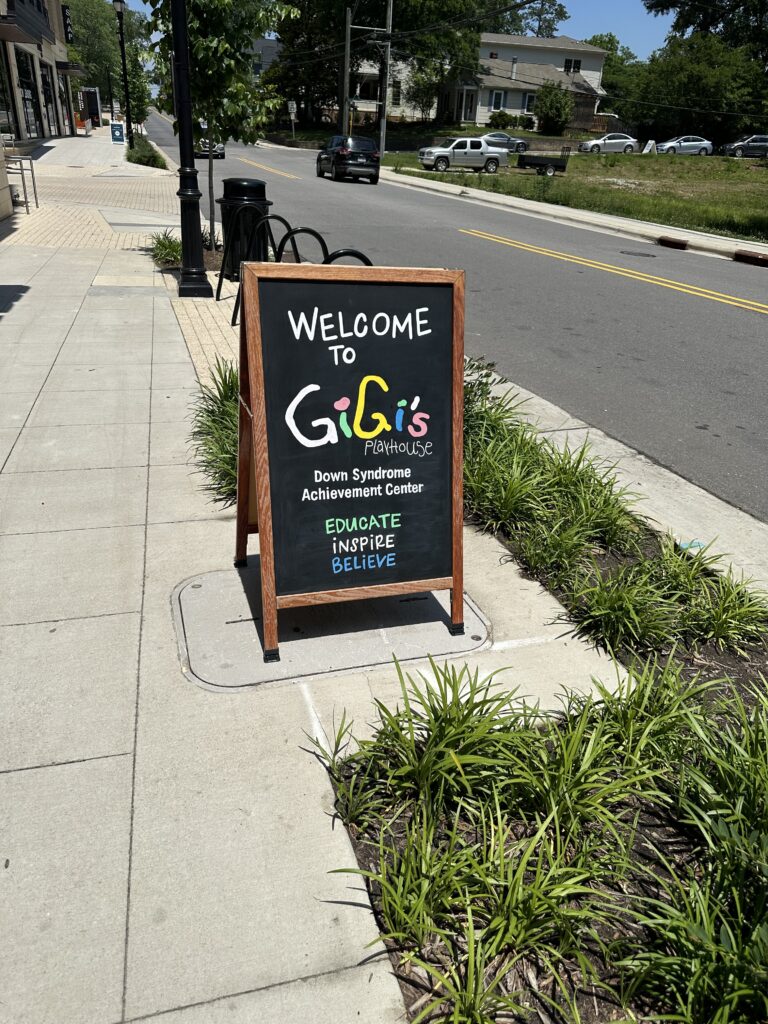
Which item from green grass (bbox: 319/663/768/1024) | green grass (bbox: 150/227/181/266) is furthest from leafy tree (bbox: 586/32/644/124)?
green grass (bbox: 319/663/768/1024)

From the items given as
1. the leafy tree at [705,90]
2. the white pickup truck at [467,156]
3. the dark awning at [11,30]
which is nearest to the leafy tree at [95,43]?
the leafy tree at [705,90]

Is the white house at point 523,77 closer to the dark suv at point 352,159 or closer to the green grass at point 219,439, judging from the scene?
the dark suv at point 352,159

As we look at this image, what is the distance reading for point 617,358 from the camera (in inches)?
311

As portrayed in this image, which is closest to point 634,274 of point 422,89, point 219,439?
Result: point 219,439

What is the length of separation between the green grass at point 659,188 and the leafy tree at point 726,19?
110ft

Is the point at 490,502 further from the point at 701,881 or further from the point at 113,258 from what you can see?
the point at 113,258

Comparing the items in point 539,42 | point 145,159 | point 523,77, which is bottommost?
point 145,159

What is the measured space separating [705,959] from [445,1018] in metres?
0.65

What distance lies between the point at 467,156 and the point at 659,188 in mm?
12211

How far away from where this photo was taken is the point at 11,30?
19.7 m

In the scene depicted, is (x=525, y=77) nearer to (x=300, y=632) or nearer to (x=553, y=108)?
(x=553, y=108)

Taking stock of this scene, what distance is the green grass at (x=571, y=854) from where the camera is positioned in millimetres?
1922

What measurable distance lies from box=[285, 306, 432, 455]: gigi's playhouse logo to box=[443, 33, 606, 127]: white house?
74.2m

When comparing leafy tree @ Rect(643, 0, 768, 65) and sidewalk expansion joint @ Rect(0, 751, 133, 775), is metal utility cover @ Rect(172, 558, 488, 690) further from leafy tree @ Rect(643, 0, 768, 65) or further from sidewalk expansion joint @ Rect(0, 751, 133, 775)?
leafy tree @ Rect(643, 0, 768, 65)
